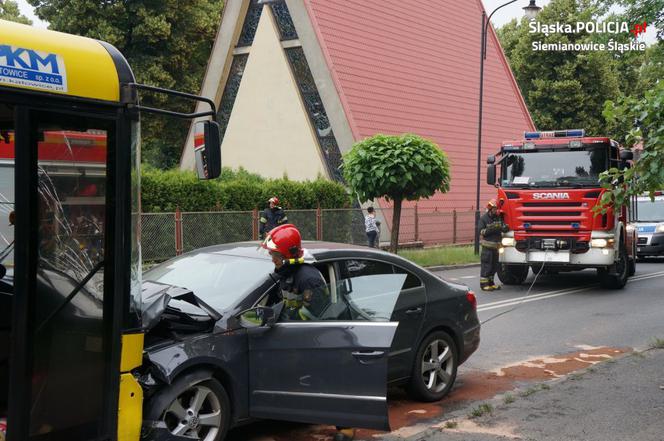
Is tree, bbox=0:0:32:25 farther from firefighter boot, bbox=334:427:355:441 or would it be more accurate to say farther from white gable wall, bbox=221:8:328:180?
firefighter boot, bbox=334:427:355:441

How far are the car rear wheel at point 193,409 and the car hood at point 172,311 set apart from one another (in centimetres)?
39

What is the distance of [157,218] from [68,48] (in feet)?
45.2

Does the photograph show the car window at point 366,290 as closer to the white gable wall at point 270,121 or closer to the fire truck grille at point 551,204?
the fire truck grille at point 551,204

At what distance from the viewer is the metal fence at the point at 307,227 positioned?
17.5 metres

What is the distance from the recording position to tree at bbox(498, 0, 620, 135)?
40875 mm

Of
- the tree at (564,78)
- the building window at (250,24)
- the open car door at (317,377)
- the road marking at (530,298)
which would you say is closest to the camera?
the open car door at (317,377)

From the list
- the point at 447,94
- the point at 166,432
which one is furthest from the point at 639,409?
the point at 447,94

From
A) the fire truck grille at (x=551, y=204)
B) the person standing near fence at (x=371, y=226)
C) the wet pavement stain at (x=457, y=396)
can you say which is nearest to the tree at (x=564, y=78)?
the person standing near fence at (x=371, y=226)

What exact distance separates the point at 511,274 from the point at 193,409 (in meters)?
12.7

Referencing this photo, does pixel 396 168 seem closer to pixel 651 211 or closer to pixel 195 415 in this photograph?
pixel 651 211

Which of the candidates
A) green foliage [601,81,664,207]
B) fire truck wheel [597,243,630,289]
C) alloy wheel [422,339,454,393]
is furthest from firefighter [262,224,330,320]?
fire truck wheel [597,243,630,289]

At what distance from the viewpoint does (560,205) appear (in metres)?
14.7

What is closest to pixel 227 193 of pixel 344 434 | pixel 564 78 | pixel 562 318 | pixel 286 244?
pixel 562 318

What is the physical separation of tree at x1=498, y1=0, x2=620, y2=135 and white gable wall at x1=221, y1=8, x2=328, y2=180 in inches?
787
